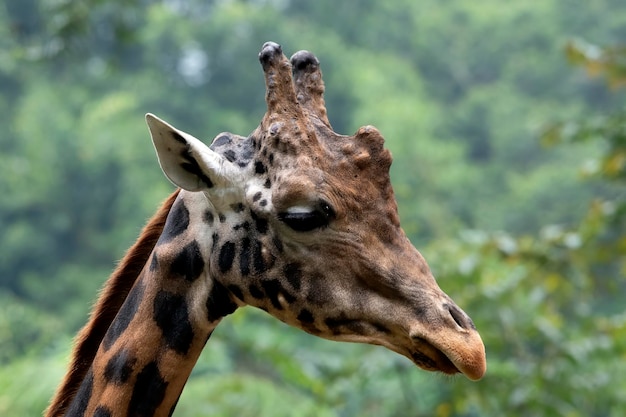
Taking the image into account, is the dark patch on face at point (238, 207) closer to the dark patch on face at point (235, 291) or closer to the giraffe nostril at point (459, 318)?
the dark patch on face at point (235, 291)

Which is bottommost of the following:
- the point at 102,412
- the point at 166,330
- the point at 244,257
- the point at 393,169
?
the point at 102,412

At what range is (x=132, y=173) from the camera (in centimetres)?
2970

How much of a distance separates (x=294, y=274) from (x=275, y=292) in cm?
8

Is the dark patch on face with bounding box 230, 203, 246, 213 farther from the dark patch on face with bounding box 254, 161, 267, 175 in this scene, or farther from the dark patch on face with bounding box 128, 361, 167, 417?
the dark patch on face with bounding box 128, 361, 167, 417

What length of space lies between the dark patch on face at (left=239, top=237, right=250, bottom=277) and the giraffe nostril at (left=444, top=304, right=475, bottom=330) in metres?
0.59

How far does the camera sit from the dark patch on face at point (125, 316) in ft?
10.3

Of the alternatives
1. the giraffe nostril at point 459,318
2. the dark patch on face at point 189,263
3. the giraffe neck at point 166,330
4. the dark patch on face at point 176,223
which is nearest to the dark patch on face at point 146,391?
the giraffe neck at point 166,330

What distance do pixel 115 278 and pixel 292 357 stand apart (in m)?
4.89

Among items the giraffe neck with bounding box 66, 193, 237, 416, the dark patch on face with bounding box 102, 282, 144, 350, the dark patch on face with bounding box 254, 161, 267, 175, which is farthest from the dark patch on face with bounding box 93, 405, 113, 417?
the dark patch on face with bounding box 254, 161, 267, 175

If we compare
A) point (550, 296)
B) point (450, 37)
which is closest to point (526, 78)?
point (450, 37)

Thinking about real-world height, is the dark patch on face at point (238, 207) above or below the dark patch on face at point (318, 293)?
above

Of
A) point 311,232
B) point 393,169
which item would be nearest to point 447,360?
point 311,232

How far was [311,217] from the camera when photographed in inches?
114

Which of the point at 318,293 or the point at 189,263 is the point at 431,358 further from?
the point at 189,263
